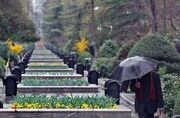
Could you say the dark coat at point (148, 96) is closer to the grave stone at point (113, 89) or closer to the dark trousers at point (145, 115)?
the dark trousers at point (145, 115)

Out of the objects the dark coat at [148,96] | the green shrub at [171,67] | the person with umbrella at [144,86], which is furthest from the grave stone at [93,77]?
the dark coat at [148,96]

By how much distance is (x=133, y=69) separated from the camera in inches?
415

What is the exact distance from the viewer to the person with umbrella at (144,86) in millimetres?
10469

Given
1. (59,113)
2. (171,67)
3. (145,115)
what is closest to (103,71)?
(171,67)

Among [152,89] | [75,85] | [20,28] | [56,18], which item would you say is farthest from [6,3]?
[56,18]

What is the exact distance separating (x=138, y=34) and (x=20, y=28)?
953cm

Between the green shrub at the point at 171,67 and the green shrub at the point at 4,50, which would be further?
the green shrub at the point at 4,50

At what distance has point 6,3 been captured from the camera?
3622 centimetres

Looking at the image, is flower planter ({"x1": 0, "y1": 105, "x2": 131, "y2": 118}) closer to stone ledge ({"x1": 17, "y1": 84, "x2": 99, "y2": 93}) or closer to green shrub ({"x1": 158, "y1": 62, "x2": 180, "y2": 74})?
stone ledge ({"x1": 17, "y1": 84, "x2": 99, "y2": 93})

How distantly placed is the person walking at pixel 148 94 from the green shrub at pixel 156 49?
11.0 m

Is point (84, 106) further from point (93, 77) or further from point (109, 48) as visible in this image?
point (109, 48)

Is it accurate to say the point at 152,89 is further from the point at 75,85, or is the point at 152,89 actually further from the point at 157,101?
the point at 75,85

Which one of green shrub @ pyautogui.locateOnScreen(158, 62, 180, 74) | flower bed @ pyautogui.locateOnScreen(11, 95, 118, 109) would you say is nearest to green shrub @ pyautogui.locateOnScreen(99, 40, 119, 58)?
green shrub @ pyautogui.locateOnScreen(158, 62, 180, 74)

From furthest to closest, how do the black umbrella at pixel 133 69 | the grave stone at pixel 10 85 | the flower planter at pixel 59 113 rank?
the grave stone at pixel 10 85 → the flower planter at pixel 59 113 → the black umbrella at pixel 133 69
